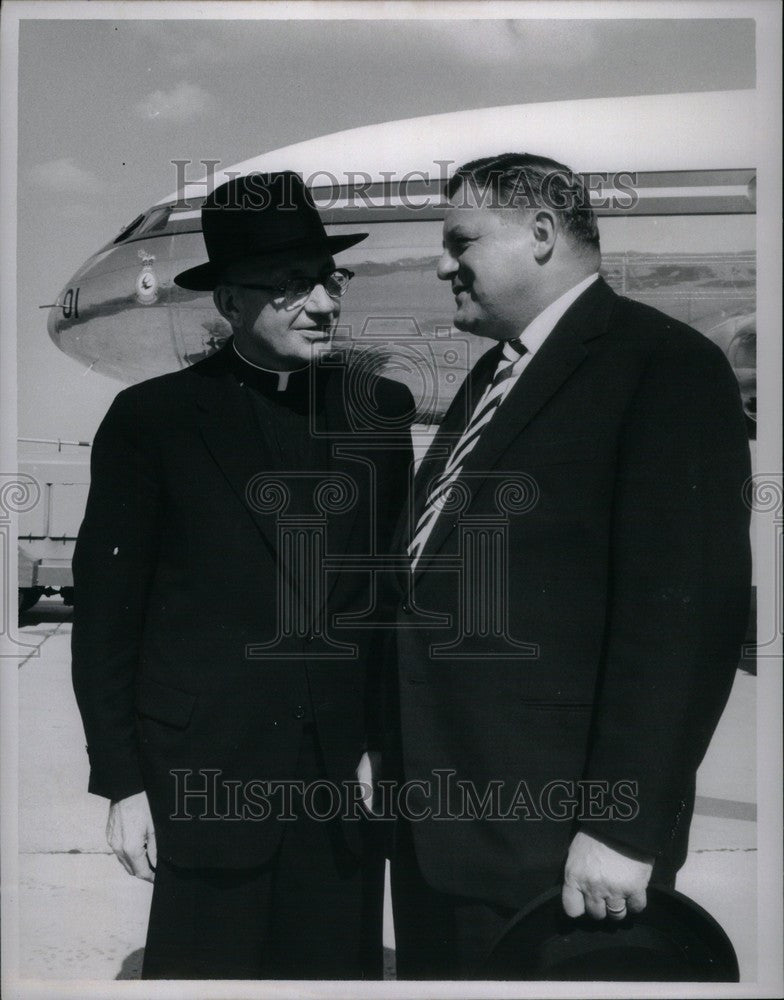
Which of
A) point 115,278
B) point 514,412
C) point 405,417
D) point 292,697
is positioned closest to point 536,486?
point 514,412

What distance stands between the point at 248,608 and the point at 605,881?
42.1 inches

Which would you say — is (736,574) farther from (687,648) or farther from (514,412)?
(514,412)

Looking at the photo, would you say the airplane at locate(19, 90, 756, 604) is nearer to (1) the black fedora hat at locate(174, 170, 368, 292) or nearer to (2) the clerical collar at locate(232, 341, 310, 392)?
(1) the black fedora hat at locate(174, 170, 368, 292)

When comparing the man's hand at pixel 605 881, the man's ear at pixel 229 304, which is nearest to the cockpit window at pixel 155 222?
the man's ear at pixel 229 304

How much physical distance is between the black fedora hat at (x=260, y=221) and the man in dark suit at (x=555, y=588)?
355 mm

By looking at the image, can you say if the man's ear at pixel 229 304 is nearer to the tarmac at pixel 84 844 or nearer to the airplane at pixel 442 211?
the airplane at pixel 442 211

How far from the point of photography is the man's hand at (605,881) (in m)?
2.22

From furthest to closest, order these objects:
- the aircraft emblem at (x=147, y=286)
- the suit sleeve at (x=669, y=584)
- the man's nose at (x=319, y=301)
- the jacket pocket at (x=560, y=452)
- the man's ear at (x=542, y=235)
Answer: the aircraft emblem at (x=147, y=286)
the man's nose at (x=319, y=301)
the man's ear at (x=542, y=235)
the jacket pocket at (x=560, y=452)
the suit sleeve at (x=669, y=584)

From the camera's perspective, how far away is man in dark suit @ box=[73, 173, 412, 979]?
2453 mm

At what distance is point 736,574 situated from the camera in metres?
2.31

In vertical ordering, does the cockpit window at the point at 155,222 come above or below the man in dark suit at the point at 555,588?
above

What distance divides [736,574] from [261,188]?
154 cm

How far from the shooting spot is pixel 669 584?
2.21 meters

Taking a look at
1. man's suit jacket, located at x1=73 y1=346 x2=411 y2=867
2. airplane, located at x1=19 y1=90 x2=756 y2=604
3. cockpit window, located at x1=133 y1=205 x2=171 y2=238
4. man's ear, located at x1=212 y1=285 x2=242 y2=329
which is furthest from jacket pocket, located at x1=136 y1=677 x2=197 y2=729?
cockpit window, located at x1=133 y1=205 x2=171 y2=238
